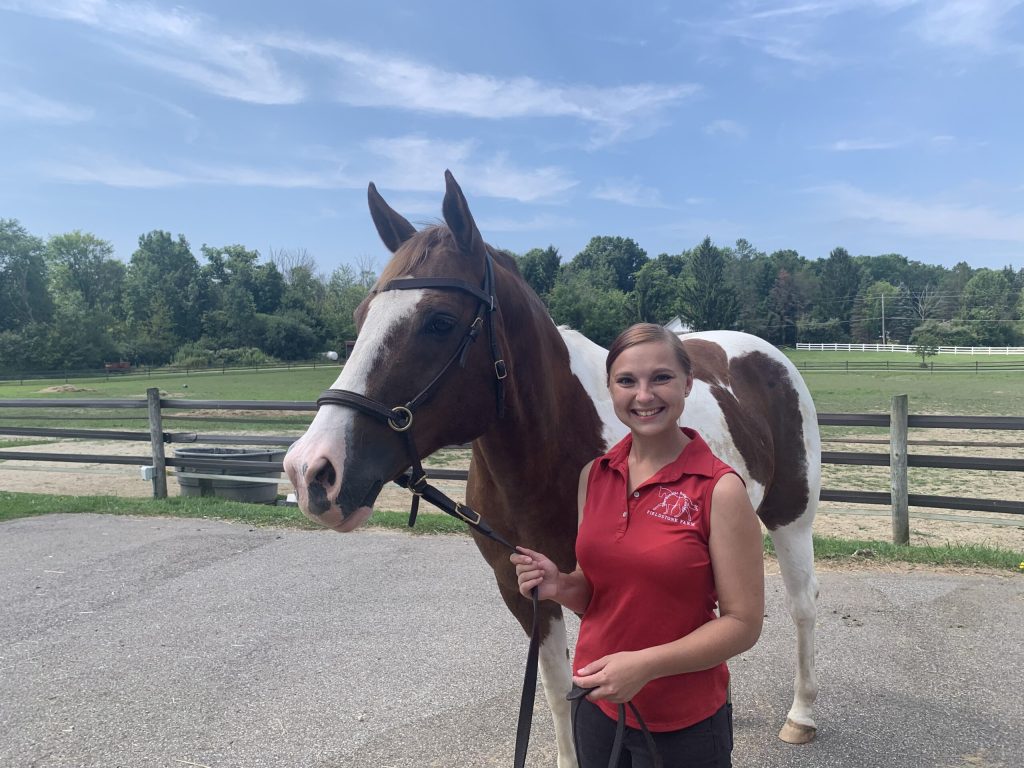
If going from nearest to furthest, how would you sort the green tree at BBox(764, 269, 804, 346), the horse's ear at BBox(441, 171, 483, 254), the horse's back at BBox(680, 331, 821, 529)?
the horse's ear at BBox(441, 171, 483, 254) → the horse's back at BBox(680, 331, 821, 529) → the green tree at BBox(764, 269, 804, 346)

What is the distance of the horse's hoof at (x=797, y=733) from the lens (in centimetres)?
288

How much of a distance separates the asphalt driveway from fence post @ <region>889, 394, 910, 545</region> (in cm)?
92

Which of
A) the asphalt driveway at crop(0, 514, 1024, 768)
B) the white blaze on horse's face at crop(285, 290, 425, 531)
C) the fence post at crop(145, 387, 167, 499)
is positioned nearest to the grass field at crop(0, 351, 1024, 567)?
the fence post at crop(145, 387, 167, 499)

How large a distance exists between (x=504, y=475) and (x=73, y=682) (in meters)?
3.23

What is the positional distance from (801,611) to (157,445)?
7990 mm

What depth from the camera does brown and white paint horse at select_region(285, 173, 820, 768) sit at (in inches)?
59.6

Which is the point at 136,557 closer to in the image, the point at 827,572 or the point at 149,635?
the point at 149,635

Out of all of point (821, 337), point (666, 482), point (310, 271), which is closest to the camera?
point (666, 482)

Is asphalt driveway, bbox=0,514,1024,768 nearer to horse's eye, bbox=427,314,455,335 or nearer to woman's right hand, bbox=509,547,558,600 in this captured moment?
woman's right hand, bbox=509,547,558,600

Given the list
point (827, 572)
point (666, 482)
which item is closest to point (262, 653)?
point (666, 482)

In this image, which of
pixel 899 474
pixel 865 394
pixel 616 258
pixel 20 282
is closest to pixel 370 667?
pixel 899 474

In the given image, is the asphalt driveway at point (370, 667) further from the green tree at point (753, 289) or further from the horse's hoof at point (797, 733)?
the green tree at point (753, 289)

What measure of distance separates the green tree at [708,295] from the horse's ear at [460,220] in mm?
67964

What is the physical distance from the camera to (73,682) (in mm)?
3506
